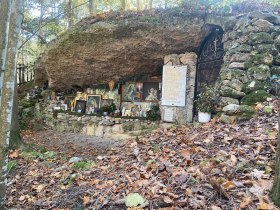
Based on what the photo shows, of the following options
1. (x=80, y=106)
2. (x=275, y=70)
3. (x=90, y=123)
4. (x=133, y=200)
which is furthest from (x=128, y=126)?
(x=133, y=200)

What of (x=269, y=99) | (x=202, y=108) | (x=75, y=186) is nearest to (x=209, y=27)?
(x=202, y=108)

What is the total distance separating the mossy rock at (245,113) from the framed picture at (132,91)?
526cm

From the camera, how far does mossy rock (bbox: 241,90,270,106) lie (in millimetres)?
4289

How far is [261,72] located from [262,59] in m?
0.33

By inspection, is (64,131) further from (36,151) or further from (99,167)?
(99,167)

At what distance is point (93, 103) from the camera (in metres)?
9.68

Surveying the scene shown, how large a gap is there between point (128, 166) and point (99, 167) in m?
0.55

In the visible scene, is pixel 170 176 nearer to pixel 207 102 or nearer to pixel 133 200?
pixel 133 200

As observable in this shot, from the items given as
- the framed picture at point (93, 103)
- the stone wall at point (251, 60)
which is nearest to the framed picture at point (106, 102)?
the framed picture at point (93, 103)

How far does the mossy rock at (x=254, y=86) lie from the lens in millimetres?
4471

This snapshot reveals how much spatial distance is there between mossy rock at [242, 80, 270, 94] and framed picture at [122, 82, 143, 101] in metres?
4.79

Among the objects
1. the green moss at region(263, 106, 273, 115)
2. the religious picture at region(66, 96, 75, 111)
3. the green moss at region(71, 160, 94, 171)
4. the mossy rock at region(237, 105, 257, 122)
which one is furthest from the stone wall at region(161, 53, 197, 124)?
the religious picture at region(66, 96, 75, 111)

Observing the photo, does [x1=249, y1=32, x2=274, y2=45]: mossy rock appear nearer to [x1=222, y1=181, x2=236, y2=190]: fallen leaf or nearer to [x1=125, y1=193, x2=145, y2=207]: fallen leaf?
[x1=222, y1=181, x2=236, y2=190]: fallen leaf

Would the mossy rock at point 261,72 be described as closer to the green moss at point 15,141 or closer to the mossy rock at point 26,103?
the green moss at point 15,141
